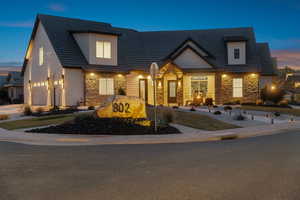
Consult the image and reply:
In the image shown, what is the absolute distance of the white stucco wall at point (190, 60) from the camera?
2944cm

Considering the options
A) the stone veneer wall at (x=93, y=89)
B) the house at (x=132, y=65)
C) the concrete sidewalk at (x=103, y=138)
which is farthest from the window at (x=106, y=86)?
the concrete sidewalk at (x=103, y=138)

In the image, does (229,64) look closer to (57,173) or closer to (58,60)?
(58,60)

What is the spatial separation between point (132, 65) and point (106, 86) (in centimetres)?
379

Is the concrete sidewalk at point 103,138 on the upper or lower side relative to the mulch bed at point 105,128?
lower

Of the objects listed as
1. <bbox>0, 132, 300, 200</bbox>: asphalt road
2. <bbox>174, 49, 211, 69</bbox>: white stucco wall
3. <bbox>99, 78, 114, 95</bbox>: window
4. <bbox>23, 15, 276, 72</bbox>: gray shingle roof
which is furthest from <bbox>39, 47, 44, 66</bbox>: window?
<bbox>0, 132, 300, 200</bbox>: asphalt road

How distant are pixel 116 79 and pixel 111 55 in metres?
2.45

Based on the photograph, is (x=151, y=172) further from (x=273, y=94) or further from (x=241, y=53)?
(x=241, y=53)

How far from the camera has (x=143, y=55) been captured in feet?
101

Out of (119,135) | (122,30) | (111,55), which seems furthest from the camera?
(122,30)

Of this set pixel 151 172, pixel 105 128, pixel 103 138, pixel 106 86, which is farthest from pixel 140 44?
pixel 151 172

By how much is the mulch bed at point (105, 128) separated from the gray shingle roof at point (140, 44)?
12594 millimetres

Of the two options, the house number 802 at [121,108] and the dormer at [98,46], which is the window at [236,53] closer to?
the dormer at [98,46]

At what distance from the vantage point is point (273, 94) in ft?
90.9

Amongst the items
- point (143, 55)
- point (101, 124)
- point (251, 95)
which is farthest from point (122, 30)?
point (101, 124)
